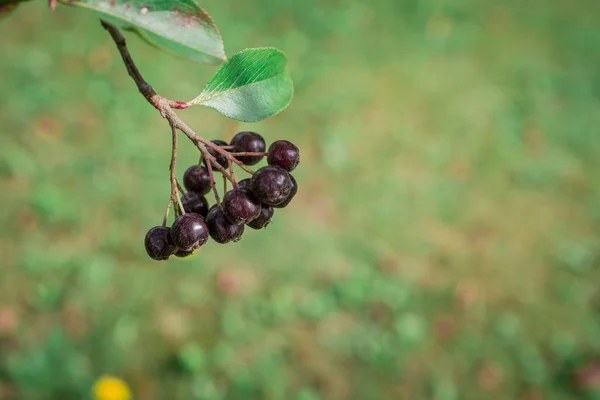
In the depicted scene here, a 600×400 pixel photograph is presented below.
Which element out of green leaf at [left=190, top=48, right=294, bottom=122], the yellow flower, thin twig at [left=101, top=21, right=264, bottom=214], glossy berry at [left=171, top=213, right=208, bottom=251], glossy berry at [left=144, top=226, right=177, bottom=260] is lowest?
the yellow flower

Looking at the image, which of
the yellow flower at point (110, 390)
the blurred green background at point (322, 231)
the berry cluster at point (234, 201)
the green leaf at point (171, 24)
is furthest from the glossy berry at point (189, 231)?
the blurred green background at point (322, 231)

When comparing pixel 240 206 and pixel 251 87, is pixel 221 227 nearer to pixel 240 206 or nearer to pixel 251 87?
pixel 240 206

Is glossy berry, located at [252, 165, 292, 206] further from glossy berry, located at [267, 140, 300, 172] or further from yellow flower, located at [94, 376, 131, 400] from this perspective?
yellow flower, located at [94, 376, 131, 400]

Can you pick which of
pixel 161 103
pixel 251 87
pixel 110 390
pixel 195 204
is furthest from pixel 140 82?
pixel 110 390

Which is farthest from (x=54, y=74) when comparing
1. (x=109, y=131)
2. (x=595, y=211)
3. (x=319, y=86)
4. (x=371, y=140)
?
(x=595, y=211)

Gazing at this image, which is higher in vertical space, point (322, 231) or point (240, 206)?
point (322, 231)

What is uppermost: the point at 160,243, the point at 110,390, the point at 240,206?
the point at 240,206

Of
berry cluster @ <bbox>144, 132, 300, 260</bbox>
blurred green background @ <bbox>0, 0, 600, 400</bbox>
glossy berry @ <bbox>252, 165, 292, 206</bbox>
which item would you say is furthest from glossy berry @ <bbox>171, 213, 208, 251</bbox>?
blurred green background @ <bbox>0, 0, 600, 400</bbox>

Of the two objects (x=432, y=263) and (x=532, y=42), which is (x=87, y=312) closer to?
(x=432, y=263)
